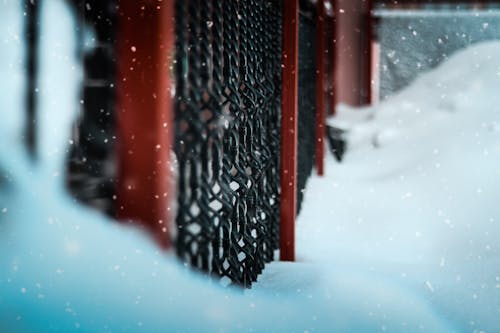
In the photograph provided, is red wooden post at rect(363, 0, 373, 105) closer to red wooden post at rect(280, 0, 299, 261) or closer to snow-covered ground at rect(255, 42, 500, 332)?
snow-covered ground at rect(255, 42, 500, 332)

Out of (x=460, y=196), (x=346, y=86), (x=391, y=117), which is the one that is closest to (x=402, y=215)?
(x=460, y=196)

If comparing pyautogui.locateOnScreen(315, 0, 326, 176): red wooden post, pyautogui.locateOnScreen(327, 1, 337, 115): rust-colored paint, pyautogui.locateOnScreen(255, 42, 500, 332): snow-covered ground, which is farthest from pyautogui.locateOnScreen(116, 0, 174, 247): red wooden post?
pyautogui.locateOnScreen(327, 1, 337, 115): rust-colored paint

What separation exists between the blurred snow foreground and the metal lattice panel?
149 millimetres

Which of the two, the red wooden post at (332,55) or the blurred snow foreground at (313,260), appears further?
the red wooden post at (332,55)

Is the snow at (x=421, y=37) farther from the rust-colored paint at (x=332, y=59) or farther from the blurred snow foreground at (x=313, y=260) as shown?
the blurred snow foreground at (x=313, y=260)

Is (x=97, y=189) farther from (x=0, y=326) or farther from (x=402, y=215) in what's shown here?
(x=402, y=215)

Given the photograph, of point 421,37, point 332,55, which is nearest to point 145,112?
point 332,55

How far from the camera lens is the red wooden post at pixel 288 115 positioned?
1.96 m

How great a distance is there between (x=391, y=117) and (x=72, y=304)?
4.13m

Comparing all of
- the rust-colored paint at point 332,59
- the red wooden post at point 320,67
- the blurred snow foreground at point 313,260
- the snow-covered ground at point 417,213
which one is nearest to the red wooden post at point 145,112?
the blurred snow foreground at point 313,260

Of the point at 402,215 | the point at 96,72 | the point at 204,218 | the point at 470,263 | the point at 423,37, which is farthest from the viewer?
the point at 423,37

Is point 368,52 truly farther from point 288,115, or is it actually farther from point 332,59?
point 288,115

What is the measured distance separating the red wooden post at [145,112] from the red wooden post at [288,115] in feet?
1.67

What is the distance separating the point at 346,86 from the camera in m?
5.60
